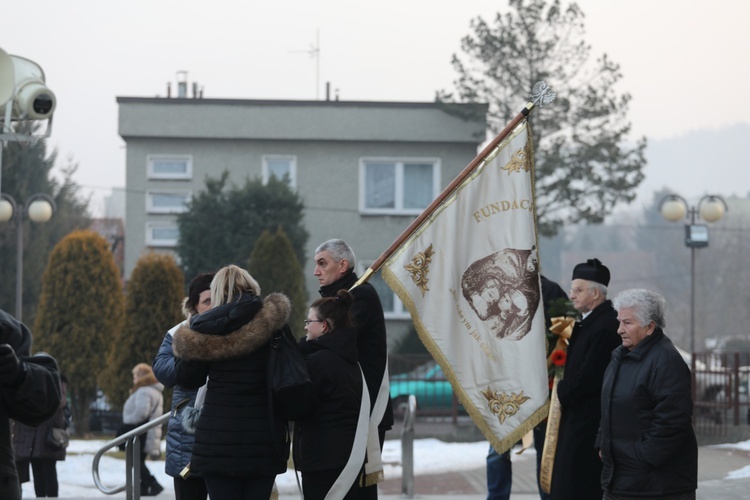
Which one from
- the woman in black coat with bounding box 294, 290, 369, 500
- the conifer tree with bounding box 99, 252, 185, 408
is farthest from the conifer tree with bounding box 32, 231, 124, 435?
the woman in black coat with bounding box 294, 290, 369, 500

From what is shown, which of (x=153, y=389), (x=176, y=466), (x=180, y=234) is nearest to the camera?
(x=176, y=466)

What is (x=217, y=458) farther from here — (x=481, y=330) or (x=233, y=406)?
(x=481, y=330)

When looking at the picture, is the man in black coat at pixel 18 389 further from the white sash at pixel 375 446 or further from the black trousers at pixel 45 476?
the black trousers at pixel 45 476

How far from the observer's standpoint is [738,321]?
8119 cm

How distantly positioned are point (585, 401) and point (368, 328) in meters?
1.47

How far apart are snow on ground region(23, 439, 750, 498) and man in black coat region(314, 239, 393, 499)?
592 cm

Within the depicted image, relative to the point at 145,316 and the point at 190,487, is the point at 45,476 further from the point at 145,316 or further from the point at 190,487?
the point at 145,316

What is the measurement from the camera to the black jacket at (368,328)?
271 inches

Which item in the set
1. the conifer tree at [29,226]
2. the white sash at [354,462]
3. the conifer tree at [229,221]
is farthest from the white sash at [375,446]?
the conifer tree at [29,226]

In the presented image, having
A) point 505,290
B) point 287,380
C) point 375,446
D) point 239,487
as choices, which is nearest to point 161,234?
point 505,290

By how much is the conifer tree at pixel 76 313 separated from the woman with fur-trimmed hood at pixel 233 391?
1794 cm

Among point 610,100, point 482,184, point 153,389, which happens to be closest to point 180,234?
point 610,100

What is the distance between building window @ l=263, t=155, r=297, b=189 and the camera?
34344 mm

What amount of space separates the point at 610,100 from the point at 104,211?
3657 centimetres
